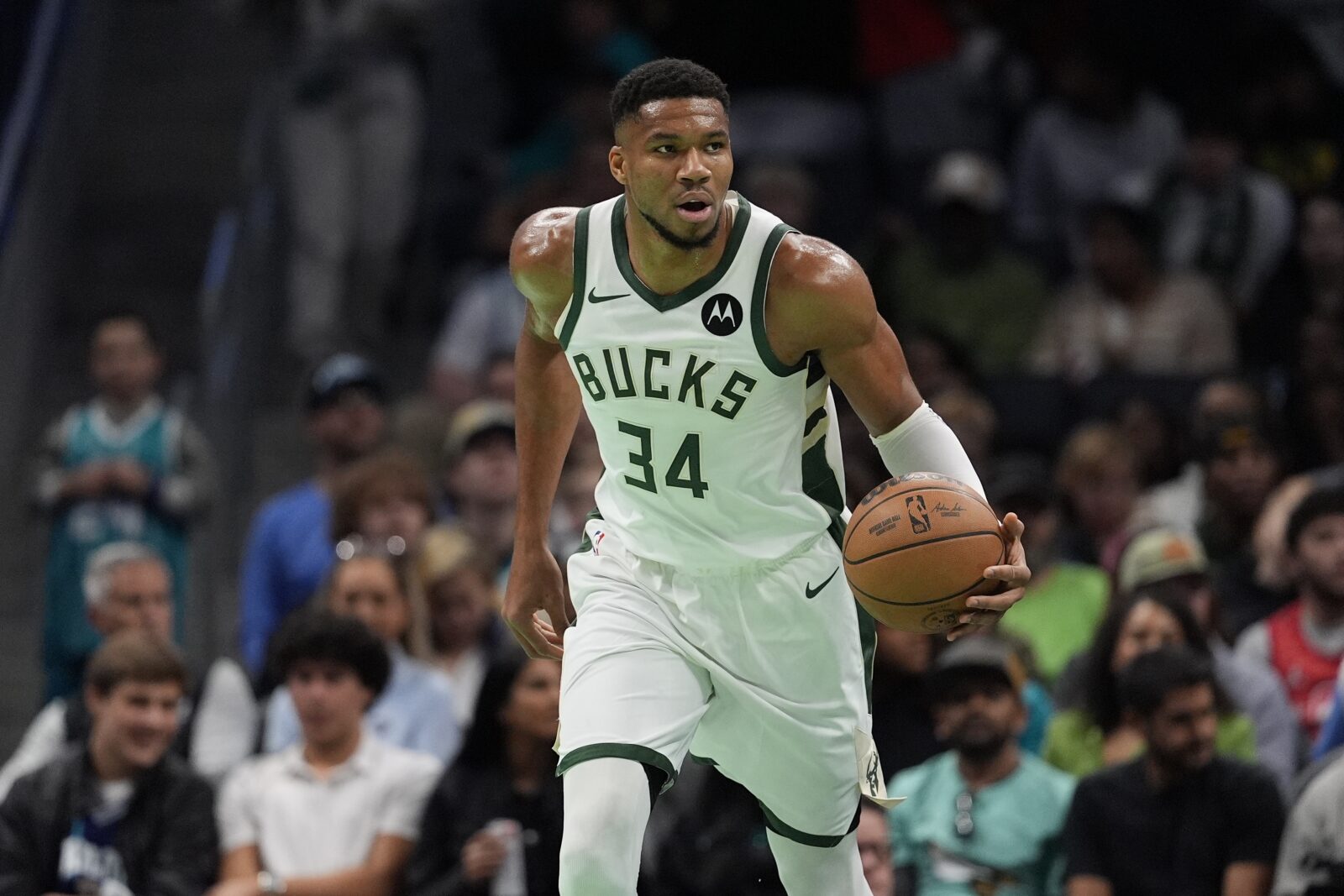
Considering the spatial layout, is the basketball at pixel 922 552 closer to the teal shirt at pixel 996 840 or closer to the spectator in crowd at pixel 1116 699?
the teal shirt at pixel 996 840

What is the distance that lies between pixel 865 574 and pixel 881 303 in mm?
6350

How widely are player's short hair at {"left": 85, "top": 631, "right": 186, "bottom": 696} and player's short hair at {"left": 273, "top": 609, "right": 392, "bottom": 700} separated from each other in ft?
1.19

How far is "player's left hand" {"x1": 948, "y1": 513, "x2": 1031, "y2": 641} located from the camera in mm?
4809

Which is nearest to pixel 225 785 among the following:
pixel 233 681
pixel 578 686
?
pixel 233 681

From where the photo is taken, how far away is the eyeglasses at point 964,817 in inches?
274

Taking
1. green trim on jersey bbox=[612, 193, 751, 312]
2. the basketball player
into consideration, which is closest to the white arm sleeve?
the basketball player

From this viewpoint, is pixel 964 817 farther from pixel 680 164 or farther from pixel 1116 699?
pixel 680 164

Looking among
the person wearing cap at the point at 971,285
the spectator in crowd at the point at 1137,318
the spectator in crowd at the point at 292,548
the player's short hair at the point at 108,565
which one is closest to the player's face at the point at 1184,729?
the spectator in crowd at the point at 292,548

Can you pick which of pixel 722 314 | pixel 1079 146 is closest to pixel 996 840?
pixel 722 314

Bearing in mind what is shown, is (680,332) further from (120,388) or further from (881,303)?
(881,303)

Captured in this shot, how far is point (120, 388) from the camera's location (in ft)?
31.7

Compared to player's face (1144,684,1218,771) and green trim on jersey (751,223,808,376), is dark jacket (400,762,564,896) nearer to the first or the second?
player's face (1144,684,1218,771)

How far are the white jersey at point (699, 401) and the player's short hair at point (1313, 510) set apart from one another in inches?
132

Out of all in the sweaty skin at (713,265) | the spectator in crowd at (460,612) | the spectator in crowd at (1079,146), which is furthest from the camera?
the spectator in crowd at (1079,146)
